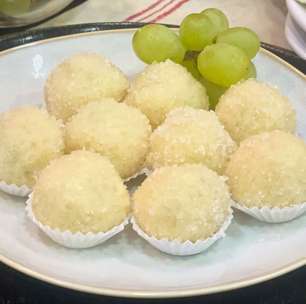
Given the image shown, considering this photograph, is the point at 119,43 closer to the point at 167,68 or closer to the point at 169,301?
the point at 167,68

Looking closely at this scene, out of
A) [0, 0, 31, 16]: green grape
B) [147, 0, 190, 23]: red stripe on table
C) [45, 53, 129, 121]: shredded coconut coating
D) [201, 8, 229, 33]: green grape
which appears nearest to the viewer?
[45, 53, 129, 121]: shredded coconut coating

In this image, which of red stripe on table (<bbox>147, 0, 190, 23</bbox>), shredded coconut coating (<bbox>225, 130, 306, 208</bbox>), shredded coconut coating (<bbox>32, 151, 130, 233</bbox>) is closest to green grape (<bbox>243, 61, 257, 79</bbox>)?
shredded coconut coating (<bbox>225, 130, 306, 208</bbox>)

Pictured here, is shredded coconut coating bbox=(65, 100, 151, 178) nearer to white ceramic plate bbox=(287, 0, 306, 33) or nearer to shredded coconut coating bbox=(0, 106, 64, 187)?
shredded coconut coating bbox=(0, 106, 64, 187)

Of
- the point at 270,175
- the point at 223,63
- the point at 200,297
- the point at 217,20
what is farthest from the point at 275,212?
the point at 217,20

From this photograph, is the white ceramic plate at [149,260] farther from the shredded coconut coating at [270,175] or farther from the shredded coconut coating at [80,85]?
the shredded coconut coating at [80,85]

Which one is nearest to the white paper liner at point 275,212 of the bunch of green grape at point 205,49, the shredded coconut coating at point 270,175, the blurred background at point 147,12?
the shredded coconut coating at point 270,175

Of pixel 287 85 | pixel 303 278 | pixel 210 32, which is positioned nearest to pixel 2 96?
pixel 210 32
